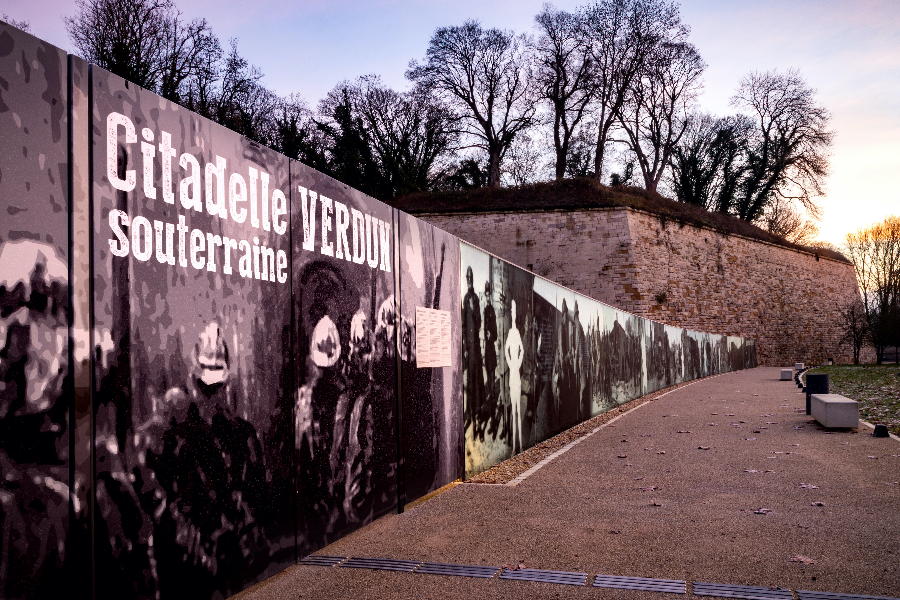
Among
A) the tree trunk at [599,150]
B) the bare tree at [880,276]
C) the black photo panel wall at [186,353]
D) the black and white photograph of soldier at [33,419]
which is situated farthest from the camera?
the tree trunk at [599,150]

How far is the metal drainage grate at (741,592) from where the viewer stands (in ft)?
11.4

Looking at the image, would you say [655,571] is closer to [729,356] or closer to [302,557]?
[302,557]

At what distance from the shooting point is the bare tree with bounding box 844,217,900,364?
40.6m

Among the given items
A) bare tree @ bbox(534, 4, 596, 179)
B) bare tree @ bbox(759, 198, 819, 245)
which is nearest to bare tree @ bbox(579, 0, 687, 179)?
bare tree @ bbox(534, 4, 596, 179)

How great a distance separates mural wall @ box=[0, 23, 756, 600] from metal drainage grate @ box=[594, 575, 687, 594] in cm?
183

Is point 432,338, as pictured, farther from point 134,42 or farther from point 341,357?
point 134,42

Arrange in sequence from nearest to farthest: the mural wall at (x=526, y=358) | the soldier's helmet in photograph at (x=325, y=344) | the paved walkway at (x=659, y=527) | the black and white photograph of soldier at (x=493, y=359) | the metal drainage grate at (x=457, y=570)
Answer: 1. the paved walkway at (x=659, y=527)
2. the metal drainage grate at (x=457, y=570)
3. the soldier's helmet in photograph at (x=325, y=344)
4. the black and white photograph of soldier at (x=493, y=359)
5. the mural wall at (x=526, y=358)

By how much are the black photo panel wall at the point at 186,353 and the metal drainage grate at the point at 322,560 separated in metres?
0.12

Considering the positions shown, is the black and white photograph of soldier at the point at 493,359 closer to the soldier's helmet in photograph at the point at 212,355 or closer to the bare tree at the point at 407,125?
the soldier's helmet in photograph at the point at 212,355

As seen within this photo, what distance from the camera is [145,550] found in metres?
3.07

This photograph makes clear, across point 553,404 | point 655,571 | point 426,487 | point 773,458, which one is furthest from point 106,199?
point 553,404

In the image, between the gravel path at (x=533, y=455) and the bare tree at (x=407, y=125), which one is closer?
the gravel path at (x=533, y=455)

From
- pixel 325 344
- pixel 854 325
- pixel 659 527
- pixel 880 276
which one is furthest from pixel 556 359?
pixel 880 276

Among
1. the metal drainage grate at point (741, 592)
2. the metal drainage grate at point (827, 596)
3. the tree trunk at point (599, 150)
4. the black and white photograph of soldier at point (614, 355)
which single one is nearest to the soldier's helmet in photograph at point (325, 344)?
the metal drainage grate at point (741, 592)
